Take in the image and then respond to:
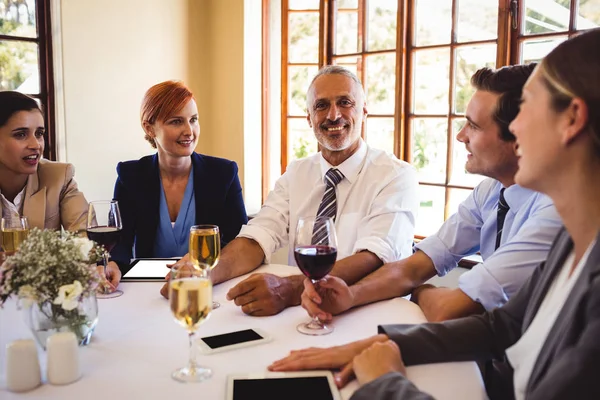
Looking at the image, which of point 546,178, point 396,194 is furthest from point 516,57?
point 546,178

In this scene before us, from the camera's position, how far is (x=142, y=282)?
1.67m

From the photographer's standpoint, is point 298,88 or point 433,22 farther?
point 298,88

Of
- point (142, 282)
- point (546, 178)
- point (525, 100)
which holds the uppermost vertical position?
point (525, 100)

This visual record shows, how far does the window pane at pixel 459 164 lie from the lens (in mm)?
3162

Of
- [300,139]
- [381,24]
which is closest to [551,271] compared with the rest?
[381,24]

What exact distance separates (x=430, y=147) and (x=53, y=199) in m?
2.16

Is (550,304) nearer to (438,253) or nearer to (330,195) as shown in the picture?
(438,253)

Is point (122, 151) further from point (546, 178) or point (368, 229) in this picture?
point (546, 178)

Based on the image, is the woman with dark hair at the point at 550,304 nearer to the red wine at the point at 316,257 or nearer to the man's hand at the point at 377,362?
the man's hand at the point at 377,362

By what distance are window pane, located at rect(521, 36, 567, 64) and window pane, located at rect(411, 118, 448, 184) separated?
0.58 meters

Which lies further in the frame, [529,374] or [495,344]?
[495,344]

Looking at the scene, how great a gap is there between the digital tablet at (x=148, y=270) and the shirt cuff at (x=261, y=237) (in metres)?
0.29

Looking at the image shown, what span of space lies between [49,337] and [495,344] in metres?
0.91

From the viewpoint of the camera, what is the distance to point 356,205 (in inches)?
86.2
